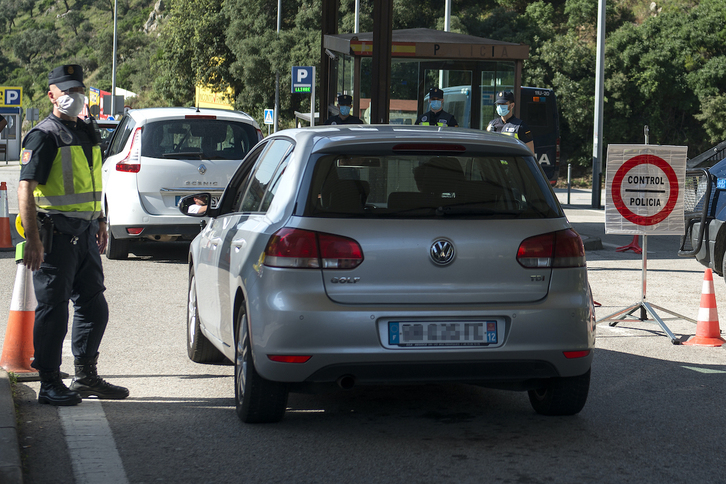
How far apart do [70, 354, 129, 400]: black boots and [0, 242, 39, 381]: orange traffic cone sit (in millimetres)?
519

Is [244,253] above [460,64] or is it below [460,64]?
below

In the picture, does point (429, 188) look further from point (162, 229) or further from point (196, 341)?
point (162, 229)

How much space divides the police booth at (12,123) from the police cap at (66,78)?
43696 millimetres

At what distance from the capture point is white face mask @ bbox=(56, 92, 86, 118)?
5.50 meters

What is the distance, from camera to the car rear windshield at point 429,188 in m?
4.77

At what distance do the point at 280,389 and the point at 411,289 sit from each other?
2.84ft

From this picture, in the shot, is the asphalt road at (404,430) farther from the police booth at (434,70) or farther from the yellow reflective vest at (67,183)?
the police booth at (434,70)

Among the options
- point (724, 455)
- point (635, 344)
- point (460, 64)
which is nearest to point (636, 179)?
point (635, 344)

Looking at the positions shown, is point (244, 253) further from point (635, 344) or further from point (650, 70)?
point (650, 70)

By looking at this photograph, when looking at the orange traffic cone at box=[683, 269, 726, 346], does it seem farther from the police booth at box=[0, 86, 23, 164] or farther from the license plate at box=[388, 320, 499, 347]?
the police booth at box=[0, 86, 23, 164]

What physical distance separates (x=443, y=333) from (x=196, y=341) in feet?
8.17

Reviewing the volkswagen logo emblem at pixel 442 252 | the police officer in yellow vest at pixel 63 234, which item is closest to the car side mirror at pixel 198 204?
the police officer in yellow vest at pixel 63 234

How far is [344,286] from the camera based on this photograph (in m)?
4.61

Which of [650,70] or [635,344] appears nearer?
[635,344]
